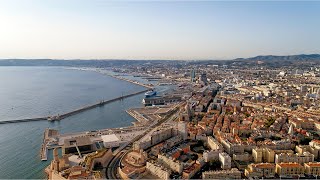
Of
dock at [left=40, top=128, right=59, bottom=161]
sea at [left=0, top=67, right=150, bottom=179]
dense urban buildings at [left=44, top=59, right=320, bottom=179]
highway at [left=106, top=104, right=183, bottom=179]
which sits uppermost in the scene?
dense urban buildings at [left=44, top=59, right=320, bottom=179]

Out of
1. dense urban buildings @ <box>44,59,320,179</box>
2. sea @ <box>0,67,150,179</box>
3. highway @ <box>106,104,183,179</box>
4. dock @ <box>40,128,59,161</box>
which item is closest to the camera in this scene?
dense urban buildings @ <box>44,59,320,179</box>

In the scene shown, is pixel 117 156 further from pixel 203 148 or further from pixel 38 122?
pixel 38 122

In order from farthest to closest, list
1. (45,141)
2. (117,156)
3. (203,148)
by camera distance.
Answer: (45,141) < (203,148) < (117,156)

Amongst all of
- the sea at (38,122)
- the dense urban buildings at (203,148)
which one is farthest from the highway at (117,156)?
the sea at (38,122)

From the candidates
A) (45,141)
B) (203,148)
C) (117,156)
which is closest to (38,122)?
(45,141)

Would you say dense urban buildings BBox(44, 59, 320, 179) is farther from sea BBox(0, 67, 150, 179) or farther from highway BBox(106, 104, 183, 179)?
sea BBox(0, 67, 150, 179)

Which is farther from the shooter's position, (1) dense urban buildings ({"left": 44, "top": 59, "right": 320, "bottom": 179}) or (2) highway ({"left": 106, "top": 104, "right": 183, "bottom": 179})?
(2) highway ({"left": 106, "top": 104, "right": 183, "bottom": 179})

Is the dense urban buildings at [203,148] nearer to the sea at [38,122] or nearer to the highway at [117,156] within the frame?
the highway at [117,156]

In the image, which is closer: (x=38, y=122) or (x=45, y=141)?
(x=45, y=141)

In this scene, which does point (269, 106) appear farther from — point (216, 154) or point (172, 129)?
point (216, 154)

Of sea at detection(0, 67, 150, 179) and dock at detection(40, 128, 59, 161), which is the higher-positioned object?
dock at detection(40, 128, 59, 161)

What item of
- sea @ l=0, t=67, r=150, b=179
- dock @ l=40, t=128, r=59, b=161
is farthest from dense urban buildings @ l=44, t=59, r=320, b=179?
sea @ l=0, t=67, r=150, b=179

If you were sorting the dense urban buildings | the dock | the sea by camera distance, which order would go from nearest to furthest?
the dense urban buildings → the sea → the dock
